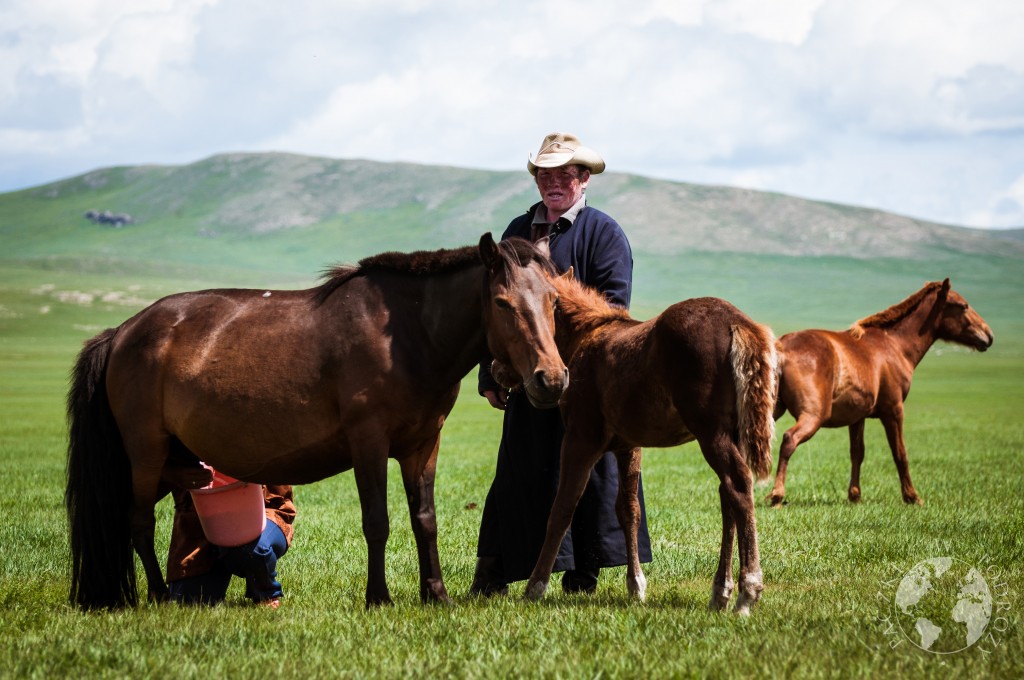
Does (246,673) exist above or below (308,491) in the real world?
above

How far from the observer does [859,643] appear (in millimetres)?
4934

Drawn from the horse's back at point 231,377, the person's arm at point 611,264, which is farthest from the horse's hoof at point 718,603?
the horse's back at point 231,377

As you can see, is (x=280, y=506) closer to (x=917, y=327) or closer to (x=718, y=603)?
(x=718, y=603)

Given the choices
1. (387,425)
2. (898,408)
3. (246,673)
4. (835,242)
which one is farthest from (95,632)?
(835,242)

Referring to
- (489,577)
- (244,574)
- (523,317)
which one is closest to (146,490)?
A: (244,574)

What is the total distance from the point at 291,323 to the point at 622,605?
2.66m

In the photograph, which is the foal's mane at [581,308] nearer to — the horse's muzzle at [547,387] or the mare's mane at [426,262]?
the mare's mane at [426,262]

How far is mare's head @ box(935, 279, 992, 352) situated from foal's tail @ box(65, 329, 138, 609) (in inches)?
411

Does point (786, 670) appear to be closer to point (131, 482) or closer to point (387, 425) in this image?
point (387, 425)

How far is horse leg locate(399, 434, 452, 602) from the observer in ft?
20.8

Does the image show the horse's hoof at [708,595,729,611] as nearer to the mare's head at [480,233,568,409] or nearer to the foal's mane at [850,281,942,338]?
the mare's head at [480,233,568,409]

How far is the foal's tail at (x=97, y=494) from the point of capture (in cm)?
645

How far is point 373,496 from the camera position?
6000 millimetres

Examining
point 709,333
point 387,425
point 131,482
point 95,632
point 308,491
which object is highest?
point 709,333
